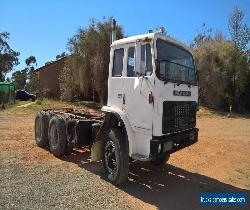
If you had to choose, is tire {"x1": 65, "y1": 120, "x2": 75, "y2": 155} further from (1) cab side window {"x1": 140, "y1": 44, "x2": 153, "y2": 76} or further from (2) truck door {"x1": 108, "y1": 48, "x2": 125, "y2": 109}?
(1) cab side window {"x1": 140, "y1": 44, "x2": 153, "y2": 76}

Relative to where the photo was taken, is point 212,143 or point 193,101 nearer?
point 193,101

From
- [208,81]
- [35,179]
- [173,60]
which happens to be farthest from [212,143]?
[208,81]

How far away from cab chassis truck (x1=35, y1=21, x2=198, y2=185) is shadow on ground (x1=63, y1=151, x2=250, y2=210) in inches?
25.5

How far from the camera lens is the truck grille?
7936mm

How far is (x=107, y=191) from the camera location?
8.13 meters

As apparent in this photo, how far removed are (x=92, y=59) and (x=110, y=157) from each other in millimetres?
26933

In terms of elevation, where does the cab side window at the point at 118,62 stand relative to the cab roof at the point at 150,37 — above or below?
below

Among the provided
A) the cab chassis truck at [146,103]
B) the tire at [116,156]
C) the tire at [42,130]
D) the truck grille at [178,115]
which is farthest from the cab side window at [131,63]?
the tire at [42,130]

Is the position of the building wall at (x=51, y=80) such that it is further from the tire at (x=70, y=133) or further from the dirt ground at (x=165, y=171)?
the tire at (x=70, y=133)

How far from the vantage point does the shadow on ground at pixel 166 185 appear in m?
7.70

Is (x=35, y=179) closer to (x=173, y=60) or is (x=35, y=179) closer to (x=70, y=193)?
(x=70, y=193)

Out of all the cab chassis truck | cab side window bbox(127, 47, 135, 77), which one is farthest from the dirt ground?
cab side window bbox(127, 47, 135, 77)

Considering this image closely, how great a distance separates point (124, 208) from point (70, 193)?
1.33m

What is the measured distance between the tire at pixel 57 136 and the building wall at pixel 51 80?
3015 centimetres
